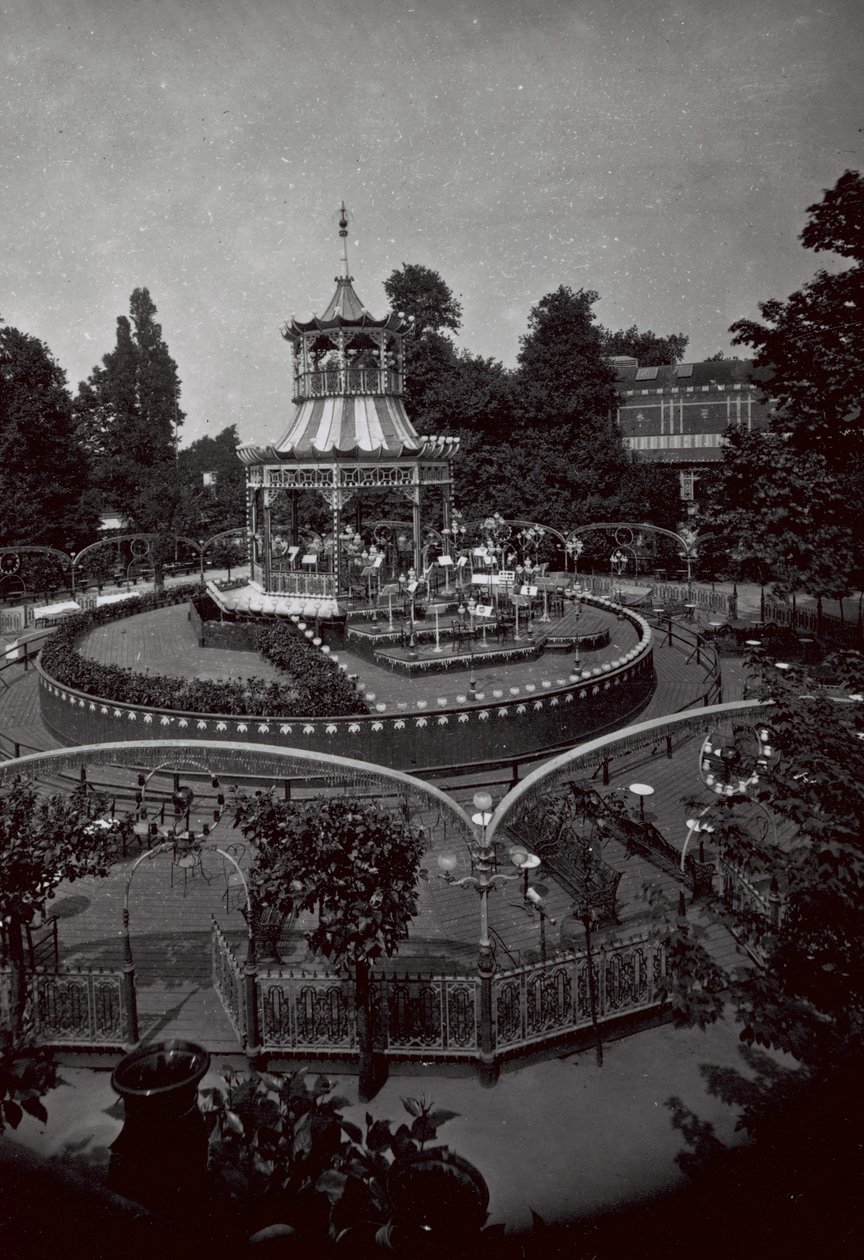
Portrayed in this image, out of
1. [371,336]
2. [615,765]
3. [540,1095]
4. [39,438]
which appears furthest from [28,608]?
[540,1095]

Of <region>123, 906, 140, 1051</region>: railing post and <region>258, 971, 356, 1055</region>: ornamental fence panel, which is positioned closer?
<region>123, 906, 140, 1051</region>: railing post

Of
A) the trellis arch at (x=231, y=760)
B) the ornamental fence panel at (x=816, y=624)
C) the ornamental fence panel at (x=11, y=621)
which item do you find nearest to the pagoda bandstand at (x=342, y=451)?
the ornamental fence panel at (x=11, y=621)

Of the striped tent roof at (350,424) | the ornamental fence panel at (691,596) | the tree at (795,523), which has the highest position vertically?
the striped tent roof at (350,424)

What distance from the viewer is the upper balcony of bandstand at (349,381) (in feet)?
115

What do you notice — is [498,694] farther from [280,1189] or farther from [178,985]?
[280,1189]

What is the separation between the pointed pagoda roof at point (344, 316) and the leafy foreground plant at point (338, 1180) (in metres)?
32.8

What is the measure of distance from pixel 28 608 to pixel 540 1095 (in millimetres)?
35898

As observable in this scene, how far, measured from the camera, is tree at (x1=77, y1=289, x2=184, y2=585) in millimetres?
55062

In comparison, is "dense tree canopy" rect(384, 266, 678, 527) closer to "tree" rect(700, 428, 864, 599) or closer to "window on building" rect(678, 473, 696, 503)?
"window on building" rect(678, 473, 696, 503)

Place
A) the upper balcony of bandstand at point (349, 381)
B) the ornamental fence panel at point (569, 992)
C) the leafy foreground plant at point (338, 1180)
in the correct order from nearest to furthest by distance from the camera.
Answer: the leafy foreground plant at point (338, 1180)
the ornamental fence panel at point (569, 992)
the upper balcony of bandstand at point (349, 381)

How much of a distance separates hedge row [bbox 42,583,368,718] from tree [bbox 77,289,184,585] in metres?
23.6

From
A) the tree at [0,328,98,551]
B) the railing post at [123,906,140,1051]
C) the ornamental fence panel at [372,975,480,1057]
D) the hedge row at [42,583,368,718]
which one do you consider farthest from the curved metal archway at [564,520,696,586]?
the railing post at [123,906,140,1051]

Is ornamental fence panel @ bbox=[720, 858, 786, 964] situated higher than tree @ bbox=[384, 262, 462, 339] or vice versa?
tree @ bbox=[384, 262, 462, 339]

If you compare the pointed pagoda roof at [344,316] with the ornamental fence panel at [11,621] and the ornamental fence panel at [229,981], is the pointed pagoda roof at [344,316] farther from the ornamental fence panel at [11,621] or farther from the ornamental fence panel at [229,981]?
the ornamental fence panel at [229,981]
